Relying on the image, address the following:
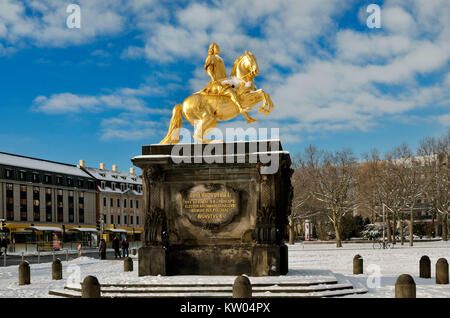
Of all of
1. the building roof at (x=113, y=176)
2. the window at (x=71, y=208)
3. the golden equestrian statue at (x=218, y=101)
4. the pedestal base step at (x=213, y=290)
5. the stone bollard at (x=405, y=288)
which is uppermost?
the golden equestrian statue at (x=218, y=101)

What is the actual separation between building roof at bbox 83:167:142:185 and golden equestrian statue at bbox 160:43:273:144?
80553mm

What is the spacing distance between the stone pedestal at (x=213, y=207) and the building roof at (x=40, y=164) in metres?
64.1

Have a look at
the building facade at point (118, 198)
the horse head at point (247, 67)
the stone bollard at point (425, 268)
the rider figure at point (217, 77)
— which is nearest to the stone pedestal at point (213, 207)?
the rider figure at point (217, 77)

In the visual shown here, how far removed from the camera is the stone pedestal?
1594 cm

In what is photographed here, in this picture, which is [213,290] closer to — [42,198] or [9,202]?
[9,202]

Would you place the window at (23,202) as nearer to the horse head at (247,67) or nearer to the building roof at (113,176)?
the building roof at (113,176)

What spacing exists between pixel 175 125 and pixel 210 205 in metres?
3.05

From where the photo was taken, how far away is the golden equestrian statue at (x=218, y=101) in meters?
17.3

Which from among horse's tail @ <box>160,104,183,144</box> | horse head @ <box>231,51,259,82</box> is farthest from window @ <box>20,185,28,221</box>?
horse head @ <box>231,51,259,82</box>

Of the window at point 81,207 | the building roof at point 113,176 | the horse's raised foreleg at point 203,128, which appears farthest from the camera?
the building roof at point 113,176

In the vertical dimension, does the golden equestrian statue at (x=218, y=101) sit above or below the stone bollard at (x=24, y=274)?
above

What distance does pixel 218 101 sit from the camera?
57.1ft
